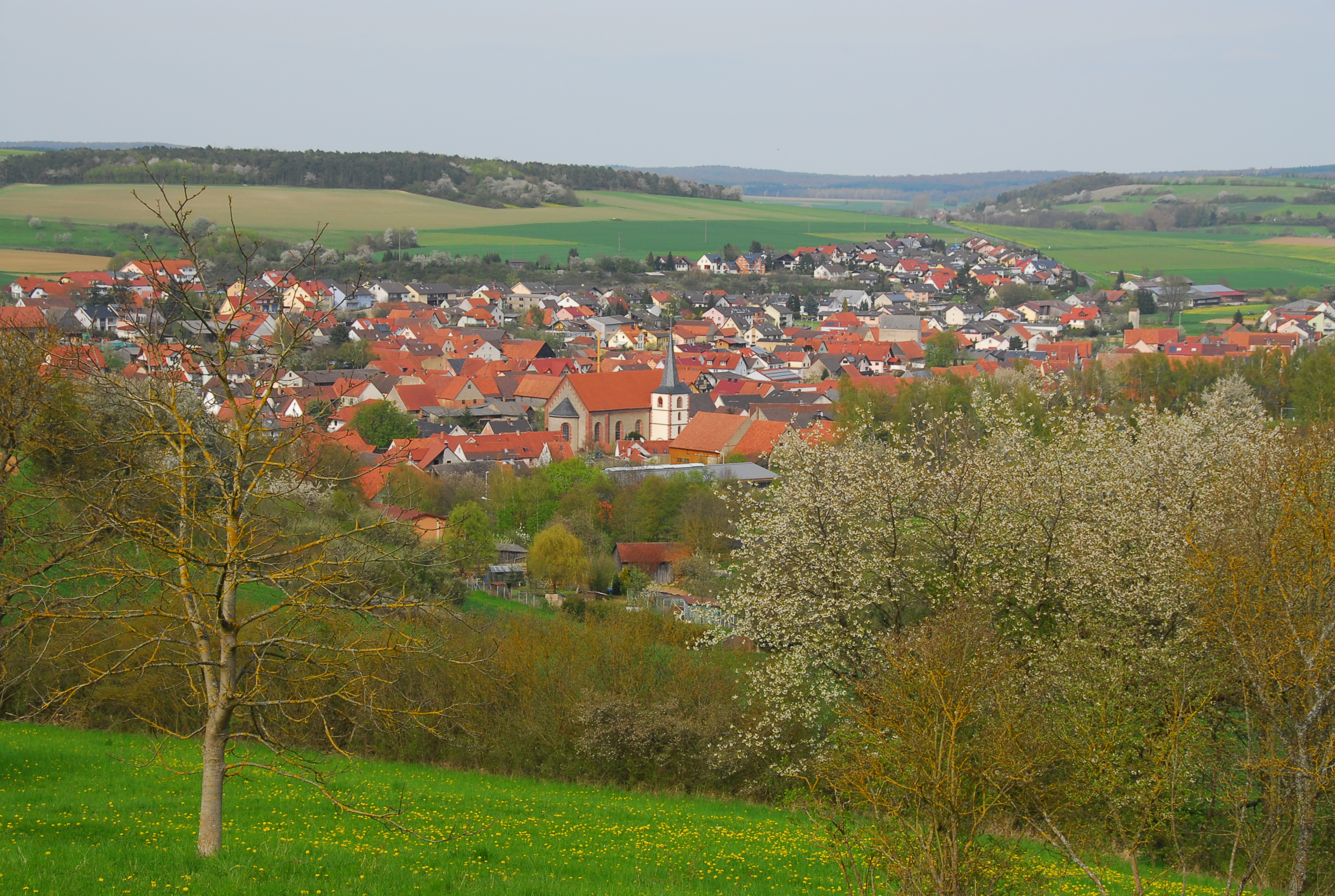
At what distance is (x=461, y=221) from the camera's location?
494 feet

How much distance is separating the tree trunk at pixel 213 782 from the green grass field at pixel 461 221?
90.4m

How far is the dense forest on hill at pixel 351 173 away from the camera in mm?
122562

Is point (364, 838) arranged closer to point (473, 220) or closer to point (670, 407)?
point (670, 407)

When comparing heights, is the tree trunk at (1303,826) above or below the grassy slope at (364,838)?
above

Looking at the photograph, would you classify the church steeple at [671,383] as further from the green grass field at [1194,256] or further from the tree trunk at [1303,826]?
the green grass field at [1194,256]

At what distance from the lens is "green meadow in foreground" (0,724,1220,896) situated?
313 inches

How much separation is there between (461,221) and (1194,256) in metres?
91.4

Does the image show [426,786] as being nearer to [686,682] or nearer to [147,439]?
[686,682]

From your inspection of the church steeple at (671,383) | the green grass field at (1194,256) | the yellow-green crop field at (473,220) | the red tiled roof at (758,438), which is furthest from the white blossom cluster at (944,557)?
the green grass field at (1194,256)

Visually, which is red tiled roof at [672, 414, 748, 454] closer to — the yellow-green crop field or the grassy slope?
the grassy slope

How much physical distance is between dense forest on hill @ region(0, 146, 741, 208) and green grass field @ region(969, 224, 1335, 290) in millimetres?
66369

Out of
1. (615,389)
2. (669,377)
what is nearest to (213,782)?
(669,377)

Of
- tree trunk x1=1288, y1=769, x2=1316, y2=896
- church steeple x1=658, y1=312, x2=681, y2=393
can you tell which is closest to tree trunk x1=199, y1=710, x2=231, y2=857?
tree trunk x1=1288, y1=769, x2=1316, y2=896

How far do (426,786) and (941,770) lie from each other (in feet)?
26.7
